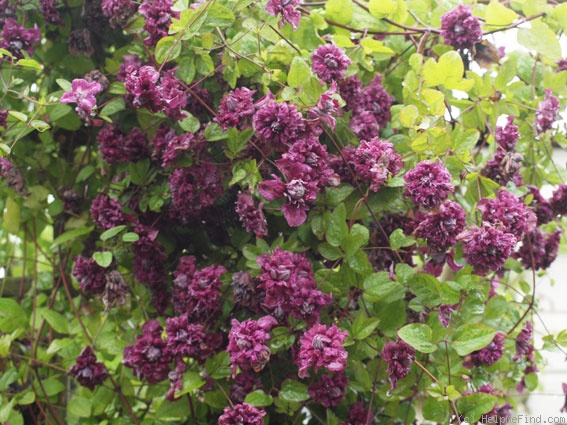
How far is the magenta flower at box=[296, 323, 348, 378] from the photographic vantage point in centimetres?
81

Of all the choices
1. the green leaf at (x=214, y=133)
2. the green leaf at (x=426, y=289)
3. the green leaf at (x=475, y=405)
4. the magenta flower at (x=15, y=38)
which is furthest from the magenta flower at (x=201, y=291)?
the magenta flower at (x=15, y=38)

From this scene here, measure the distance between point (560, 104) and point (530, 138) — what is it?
0.10 metres

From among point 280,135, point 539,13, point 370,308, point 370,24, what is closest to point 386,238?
point 370,308

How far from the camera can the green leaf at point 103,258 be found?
3.38 ft

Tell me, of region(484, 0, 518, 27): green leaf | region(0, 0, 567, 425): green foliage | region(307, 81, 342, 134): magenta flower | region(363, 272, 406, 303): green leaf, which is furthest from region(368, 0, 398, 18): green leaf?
region(363, 272, 406, 303): green leaf

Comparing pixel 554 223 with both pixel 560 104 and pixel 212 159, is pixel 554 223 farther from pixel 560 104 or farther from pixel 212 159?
pixel 212 159

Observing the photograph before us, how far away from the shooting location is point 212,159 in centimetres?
108

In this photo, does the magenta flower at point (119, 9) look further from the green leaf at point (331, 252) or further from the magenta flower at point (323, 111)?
the green leaf at point (331, 252)

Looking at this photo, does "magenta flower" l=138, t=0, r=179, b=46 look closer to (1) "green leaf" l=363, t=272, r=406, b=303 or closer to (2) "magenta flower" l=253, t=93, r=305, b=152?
(2) "magenta flower" l=253, t=93, r=305, b=152

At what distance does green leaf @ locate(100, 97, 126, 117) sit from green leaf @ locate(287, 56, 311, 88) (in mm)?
352

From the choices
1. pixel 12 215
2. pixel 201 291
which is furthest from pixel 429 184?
pixel 12 215

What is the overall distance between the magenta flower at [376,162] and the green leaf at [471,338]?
259mm

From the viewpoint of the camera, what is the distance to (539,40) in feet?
3.63

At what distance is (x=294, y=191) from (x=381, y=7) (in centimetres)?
45
